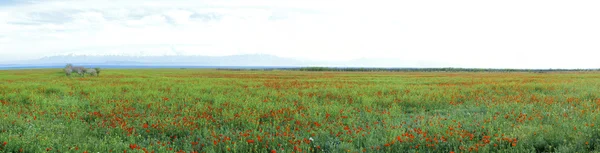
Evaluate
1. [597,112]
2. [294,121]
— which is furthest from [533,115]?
[294,121]

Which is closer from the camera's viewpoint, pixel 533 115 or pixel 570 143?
pixel 570 143

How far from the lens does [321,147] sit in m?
7.17

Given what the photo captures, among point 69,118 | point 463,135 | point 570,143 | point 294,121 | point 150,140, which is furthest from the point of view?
point 69,118

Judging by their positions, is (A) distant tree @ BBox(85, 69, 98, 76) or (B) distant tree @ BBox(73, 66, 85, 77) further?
(A) distant tree @ BBox(85, 69, 98, 76)

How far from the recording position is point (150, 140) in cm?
795

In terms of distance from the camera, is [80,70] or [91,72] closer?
[91,72]

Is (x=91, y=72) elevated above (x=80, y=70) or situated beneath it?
situated beneath

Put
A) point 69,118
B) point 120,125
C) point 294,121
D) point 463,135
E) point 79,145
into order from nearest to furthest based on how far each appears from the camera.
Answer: point 79,145 < point 463,135 < point 120,125 < point 294,121 < point 69,118

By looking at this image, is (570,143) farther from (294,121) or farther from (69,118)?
(69,118)

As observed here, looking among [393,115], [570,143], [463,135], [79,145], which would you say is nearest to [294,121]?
[393,115]

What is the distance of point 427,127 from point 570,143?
2681 millimetres

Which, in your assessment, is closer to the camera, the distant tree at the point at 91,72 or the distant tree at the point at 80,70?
the distant tree at the point at 80,70

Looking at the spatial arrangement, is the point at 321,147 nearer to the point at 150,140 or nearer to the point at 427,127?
the point at 427,127

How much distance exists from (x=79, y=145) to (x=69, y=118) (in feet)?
14.2
